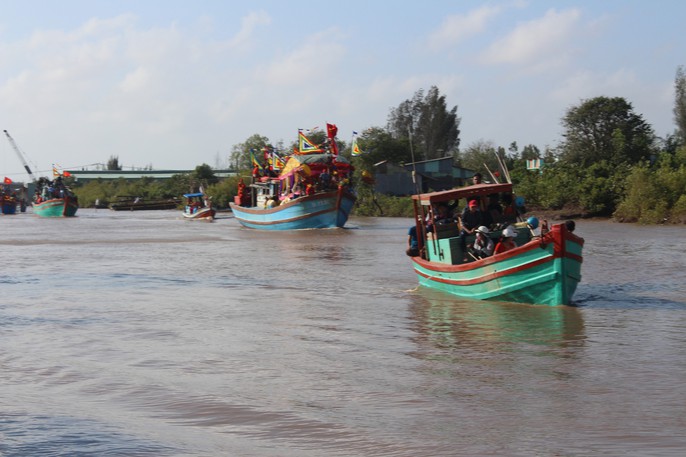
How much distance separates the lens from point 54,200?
7025cm

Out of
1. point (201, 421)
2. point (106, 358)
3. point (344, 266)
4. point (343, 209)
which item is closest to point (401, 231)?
point (343, 209)

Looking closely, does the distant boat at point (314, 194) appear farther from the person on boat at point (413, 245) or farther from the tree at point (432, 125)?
the tree at point (432, 125)

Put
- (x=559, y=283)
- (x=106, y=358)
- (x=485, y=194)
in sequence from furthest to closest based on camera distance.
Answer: (x=485, y=194), (x=559, y=283), (x=106, y=358)

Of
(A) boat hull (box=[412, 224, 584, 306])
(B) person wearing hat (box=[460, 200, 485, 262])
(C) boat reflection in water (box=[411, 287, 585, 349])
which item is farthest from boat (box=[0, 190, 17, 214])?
(B) person wearing hat (box=[460, 200, 485, 262])

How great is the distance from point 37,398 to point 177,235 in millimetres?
34561

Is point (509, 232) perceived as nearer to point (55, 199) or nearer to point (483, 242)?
point (483, 242)

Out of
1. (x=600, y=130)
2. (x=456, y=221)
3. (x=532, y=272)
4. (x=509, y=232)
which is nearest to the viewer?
(x=532, y=272)

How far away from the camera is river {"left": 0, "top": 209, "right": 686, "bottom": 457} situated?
792 centimetres

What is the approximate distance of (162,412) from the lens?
8.85 metres

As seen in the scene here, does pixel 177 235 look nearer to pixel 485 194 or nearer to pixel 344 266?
pixel 344 266

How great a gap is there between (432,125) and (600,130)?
4316 cm

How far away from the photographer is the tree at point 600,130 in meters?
61.0

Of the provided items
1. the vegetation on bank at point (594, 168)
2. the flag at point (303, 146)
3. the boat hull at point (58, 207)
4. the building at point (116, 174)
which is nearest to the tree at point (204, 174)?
the vegetation on bank at point (594, 168)

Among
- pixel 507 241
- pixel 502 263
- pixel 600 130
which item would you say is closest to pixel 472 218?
pixel 507 241
